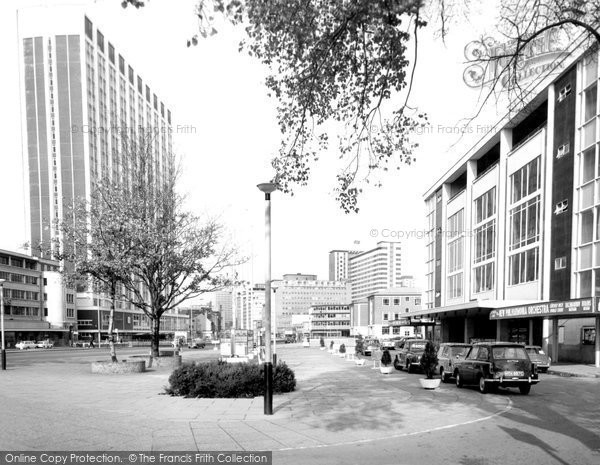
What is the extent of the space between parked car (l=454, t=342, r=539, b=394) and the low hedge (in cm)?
669

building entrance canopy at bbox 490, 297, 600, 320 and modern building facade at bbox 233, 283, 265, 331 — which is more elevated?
modern building facade at bbox 233, 283, 265, 331

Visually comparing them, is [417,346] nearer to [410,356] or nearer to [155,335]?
[410,356]

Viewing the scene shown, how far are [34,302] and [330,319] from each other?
80.9 m

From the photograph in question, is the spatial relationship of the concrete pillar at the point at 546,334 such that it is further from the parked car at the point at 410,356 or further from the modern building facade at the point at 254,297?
the modern building facade at the point at 254,297

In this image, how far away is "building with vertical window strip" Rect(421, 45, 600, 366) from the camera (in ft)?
104

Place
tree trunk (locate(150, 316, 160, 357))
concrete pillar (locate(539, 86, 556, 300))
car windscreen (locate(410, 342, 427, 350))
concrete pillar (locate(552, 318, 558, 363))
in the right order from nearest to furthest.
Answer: tree trunk (locate(150, 316, 160, 357)) → car windscreen (locate(410, 342, 427, 350)) → concrete pillar (locate(552, 318, 558, 363)) → concrete pillar (locate(539, 86, 556, 300))

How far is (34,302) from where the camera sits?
96625mm

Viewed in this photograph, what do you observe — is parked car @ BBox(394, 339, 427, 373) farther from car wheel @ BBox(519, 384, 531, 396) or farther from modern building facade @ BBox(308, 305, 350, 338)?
modern building facade @ BBox(308, 305, 350, 338)

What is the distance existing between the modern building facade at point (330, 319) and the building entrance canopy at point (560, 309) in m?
115

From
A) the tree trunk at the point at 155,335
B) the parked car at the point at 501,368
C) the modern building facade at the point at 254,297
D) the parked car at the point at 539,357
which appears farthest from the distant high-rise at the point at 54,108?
the parked car at the point at 501,368

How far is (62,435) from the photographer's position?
30.0ft

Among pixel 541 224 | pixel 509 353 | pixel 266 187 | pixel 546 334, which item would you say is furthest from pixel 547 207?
pixel 266 187

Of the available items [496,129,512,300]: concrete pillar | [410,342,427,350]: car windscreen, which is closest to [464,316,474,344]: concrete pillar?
[496,129,512,300]: concrete pillar

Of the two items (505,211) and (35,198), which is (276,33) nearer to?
(505,211)
